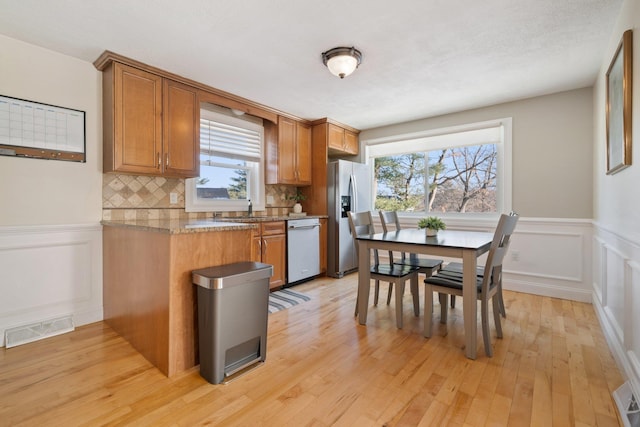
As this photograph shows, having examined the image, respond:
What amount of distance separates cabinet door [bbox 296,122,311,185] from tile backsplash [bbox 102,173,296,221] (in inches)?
58.6

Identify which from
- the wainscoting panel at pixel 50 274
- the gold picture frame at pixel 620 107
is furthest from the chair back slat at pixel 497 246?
the wainscoting panel at pixel 50 274

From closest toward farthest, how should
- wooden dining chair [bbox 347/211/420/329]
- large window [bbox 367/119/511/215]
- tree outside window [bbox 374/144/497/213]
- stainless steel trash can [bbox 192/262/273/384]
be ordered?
1. stainless steel trash can [bbox 192/262/273/384]
2. wooden dining chair [bbox 347/211/420/329]
3. large window [bbox 367/119/511/215]
4. tree outside window [bbox 374/144/497/213]

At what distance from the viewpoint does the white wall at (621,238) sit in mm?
1679

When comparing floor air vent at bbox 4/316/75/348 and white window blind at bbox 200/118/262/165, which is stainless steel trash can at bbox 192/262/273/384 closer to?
floor air vent at bbox 4/316/75/348

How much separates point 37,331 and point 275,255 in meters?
2.19

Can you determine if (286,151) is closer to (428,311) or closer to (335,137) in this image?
(335,137)

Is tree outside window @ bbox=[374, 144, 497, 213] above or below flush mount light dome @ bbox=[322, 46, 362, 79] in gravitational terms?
below

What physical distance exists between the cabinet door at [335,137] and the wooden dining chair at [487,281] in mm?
2743

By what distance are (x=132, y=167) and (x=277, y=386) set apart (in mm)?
2253

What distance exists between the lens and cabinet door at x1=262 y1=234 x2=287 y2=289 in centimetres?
357

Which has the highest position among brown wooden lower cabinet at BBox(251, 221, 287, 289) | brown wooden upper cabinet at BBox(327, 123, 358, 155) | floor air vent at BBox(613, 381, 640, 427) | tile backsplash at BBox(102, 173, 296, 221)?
brown wooden upper cabinet at BBox(327, 123, 358, 155)

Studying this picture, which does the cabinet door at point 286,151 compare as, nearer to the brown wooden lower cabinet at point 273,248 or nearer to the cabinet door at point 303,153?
the cabinet door at point 303,153

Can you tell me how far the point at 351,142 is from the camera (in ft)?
16.4

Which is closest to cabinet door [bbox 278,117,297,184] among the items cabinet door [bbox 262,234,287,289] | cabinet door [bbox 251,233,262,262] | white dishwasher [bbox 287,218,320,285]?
white dishwasher [bbox 287,218,320,285]
